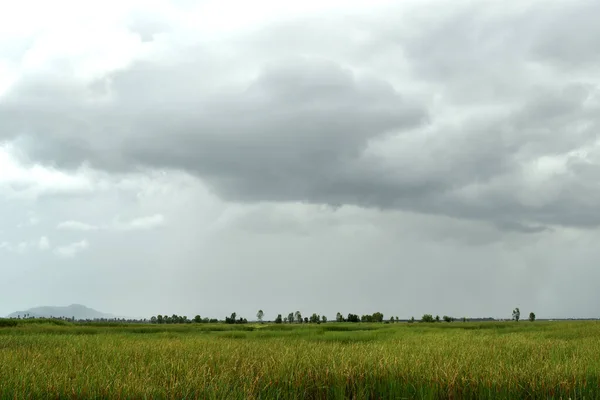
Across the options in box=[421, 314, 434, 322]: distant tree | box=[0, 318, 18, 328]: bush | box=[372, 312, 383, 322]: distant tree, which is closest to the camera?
box=[0, 318, 18, 328]: bush

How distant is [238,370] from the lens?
7.81 meters

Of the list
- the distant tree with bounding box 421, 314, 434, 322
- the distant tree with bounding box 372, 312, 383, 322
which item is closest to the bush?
the distant tree with bounding box 372, 312, 383, 322

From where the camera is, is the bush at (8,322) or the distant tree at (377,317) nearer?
the bush at (8,322)

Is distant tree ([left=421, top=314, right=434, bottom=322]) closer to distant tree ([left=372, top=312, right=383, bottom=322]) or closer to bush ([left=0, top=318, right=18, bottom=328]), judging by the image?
distant tree ([left=372, top=312, right=383, bottom=322])

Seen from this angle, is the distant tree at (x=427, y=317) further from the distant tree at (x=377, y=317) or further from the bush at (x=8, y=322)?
the bush at (x=8, y=322)


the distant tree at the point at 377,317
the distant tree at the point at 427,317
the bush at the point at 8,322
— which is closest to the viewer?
the bush at the point at 8,322

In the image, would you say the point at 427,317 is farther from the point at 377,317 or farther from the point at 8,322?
the point at 8,322

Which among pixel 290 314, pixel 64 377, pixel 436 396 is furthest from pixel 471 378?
pixel 290 314

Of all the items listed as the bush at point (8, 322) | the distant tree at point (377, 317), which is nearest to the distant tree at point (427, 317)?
the distant tree at point (377, 317)

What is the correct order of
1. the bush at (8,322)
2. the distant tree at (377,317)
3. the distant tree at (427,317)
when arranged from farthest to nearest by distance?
the distant tree at (377,317)
the distant tree at (427,317)
the bush at (8,322)

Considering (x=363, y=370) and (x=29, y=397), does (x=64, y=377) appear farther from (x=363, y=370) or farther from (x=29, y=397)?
(x=363, y=370)

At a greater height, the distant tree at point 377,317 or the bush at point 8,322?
the bush at point 8,322

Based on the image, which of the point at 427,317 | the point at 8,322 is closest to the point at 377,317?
the point at 427,317

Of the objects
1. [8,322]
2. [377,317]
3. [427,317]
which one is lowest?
[377,317]
